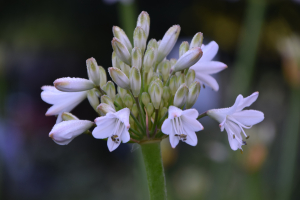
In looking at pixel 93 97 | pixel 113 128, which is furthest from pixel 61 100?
pixel 113 128

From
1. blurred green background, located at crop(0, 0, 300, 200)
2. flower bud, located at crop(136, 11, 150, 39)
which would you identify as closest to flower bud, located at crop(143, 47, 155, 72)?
flower bud, located at crop(136, 11, 150, 39)

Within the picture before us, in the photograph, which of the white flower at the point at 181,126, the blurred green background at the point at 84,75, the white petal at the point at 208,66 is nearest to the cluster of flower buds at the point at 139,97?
the white flower at the point at 181,126

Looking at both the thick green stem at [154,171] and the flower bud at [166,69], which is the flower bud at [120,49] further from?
the thick green stem at [154,171]

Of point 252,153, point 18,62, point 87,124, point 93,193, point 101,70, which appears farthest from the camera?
point 18,62

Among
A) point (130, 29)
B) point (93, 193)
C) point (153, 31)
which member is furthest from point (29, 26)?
point (130, 29)

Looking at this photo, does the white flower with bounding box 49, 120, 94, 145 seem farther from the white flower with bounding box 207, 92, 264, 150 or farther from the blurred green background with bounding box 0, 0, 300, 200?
the blurred green background with bounding box 0, 0, 300, 200

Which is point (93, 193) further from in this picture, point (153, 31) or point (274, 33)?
point (274, 33)

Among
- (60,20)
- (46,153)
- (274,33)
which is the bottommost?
(46,153)
